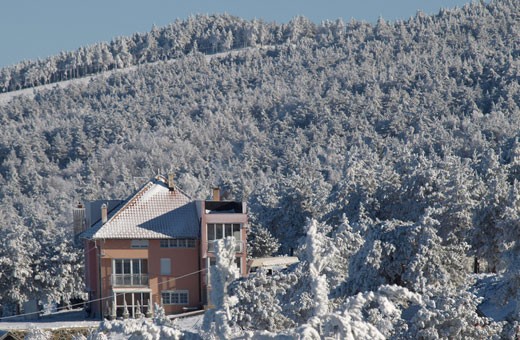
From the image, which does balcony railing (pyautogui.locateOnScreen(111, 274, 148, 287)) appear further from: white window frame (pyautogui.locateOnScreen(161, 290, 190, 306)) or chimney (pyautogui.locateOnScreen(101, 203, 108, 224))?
chimney (pyautogui.locateOnScreen(101, 203, 108, 224))

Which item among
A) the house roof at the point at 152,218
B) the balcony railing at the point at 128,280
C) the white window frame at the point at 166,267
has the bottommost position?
the balcony railing at the point at 128,280

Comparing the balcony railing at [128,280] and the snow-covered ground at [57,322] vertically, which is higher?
the balcony railing at [128,280]

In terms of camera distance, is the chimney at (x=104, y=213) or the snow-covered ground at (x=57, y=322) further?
the chimney at (x=104, y=213)

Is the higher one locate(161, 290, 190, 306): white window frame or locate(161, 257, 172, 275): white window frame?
locate(161, 257, 172, 275): white window frame

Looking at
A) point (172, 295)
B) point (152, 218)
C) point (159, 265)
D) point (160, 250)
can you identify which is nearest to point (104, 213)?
point (152, 218)

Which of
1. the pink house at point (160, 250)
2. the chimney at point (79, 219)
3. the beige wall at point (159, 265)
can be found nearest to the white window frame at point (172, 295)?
the pink house at point (160, 250)

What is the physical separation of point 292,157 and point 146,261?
403 ft

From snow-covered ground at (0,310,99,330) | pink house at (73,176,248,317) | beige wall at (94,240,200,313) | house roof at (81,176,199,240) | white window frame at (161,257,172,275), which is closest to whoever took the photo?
snow-covered ground at (0,310,99,330)

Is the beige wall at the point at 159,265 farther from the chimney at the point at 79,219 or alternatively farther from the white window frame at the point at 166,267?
the chimney at the point at 79,219

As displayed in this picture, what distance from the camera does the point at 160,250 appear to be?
50.8 meters

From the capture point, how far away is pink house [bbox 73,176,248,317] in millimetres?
49469

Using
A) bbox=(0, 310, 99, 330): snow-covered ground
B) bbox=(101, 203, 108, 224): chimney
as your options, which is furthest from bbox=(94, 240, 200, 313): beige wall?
bbox=(0, 310, 99, 330): snow-covered ground

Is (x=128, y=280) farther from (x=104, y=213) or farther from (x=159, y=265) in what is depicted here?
(x=104, y=213)

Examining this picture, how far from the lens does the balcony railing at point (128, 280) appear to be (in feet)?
164
